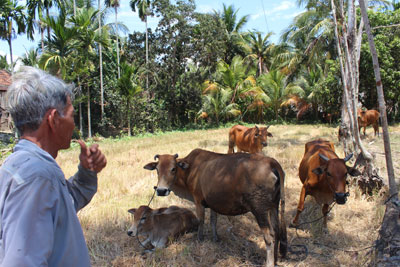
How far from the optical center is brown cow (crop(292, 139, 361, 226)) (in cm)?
466

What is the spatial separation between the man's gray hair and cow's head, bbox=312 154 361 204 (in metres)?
4.15

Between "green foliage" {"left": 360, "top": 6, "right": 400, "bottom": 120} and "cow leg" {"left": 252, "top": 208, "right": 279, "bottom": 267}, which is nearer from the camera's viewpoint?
"cow leg" {"left": 252, "top": 208, "right": 279, "bottom": 267}

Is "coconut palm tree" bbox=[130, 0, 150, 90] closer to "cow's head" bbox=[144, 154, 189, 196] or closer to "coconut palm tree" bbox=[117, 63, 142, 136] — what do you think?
"coconut palm tree" bbox=[117, 63, 142, 136]

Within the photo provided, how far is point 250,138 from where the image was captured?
32.9 feet

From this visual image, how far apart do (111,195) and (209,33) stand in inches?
776

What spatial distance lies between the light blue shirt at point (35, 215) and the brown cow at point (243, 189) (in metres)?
2.85

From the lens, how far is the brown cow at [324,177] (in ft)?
15.3

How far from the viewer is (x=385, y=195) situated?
6.12 meters

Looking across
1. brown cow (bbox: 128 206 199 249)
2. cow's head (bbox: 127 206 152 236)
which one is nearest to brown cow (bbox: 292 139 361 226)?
brown cow (bbox: 128 206 199 249)

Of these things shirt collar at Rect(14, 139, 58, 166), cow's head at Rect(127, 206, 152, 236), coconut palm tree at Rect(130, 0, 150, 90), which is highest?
coconut palm tree at Rect(130, 0, 150, 90)

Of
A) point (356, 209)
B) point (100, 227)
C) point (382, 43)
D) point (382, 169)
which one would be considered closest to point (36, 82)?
point (100, 227)

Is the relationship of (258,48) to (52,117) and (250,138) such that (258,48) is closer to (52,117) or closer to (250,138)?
(250,138)

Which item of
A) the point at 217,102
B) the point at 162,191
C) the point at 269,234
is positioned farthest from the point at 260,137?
the point at 217,102

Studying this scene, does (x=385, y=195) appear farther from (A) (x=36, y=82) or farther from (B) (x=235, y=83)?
(B) (x=235, y=83)
